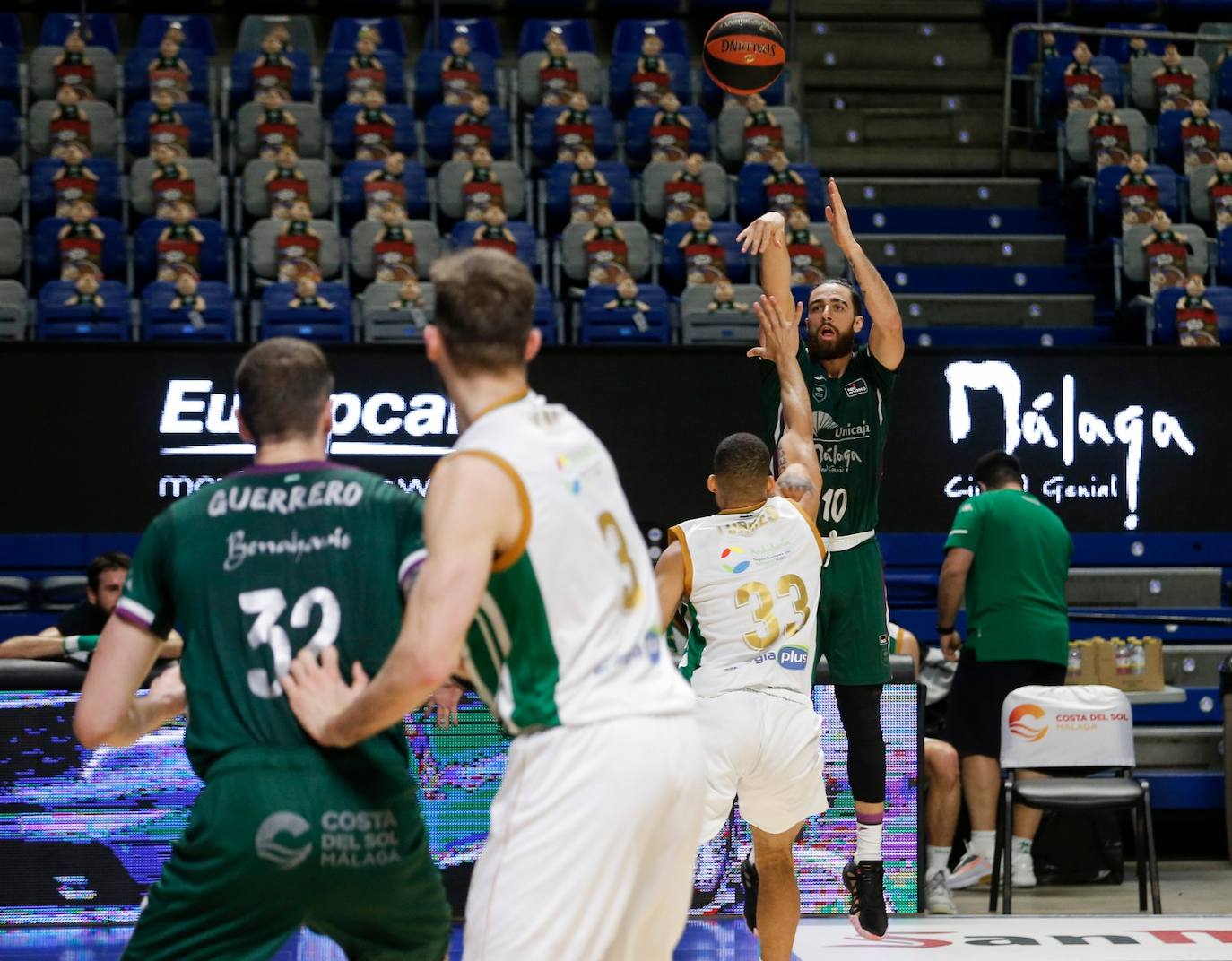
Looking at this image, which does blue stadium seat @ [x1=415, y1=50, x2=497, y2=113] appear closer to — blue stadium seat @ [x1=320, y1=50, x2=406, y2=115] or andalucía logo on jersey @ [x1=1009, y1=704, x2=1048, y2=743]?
blue stadium seat @ [x1=320, y1=50, x2=406, y2=115]

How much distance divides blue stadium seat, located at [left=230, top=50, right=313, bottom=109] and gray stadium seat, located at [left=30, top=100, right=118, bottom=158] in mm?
1199

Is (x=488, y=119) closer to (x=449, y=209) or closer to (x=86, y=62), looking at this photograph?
(x=449, y=209)

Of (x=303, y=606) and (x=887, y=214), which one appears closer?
(x=303, y=606)

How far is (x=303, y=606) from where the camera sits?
321cm

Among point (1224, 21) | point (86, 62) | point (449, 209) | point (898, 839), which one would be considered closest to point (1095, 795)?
point (898, 839)

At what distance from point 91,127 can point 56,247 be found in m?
1.61

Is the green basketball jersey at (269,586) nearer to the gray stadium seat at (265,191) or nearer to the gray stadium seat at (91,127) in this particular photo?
the gray stadium seat at (265,191)

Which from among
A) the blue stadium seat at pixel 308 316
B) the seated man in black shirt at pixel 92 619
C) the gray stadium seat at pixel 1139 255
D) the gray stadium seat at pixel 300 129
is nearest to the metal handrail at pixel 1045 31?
the gray stadium seat at pixel 1139 255

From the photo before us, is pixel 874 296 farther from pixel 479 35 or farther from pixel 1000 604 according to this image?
pixel 479 35

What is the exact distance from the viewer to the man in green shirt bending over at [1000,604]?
8898 millimetres

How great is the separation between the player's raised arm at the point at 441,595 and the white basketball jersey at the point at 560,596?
0.04 metres

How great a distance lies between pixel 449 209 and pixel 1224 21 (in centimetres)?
885

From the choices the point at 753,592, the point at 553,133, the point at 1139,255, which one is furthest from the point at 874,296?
the point at 553,133

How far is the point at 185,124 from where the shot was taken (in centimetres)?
1409
